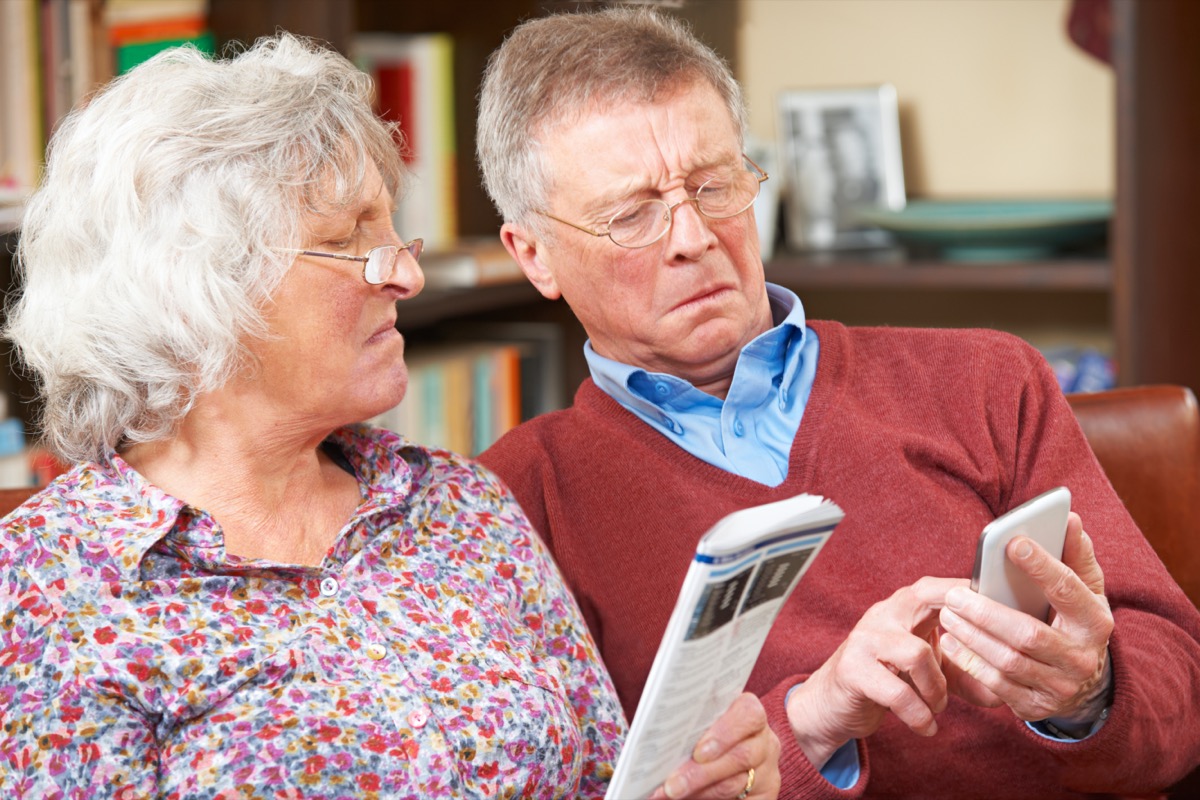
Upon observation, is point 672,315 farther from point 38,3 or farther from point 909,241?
point 909,241

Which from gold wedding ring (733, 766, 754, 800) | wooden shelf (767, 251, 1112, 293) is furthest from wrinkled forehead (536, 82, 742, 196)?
wooden shelf (767, 251, 1112, 293)

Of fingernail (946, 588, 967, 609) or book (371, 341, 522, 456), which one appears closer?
fingernail (946, 588, 967, 609)

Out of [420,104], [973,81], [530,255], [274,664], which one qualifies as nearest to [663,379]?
[530,255]

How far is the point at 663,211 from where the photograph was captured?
1493mm

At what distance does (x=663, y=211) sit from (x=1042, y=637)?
60 cm

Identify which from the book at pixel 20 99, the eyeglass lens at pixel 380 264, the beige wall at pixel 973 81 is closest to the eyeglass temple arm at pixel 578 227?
the eyeglass lens at pixel 380 264

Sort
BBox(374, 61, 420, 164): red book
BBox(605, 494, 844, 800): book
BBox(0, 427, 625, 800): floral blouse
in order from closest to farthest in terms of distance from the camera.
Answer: BBox(605, 494, 844, 800): book < BBox(0, 427, 625, 800): floral blouse < BBox(374, 61, 420, 164): red book

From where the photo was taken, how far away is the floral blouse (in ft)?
3.58

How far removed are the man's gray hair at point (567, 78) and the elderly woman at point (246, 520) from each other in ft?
0.71

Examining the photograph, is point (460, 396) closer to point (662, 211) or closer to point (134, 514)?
point (662, 211)

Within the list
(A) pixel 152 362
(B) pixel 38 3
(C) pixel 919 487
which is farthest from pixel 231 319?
(B) pixel 38 3

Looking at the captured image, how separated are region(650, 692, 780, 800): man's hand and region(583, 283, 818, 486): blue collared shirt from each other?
38 centimetres

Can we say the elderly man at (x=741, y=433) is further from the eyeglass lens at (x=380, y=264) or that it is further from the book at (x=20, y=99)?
the book at (x=20, y=99)

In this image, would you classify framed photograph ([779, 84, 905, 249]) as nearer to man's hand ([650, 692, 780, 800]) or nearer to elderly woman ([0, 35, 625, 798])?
elderly woman ([0, 35, 625, 798])
